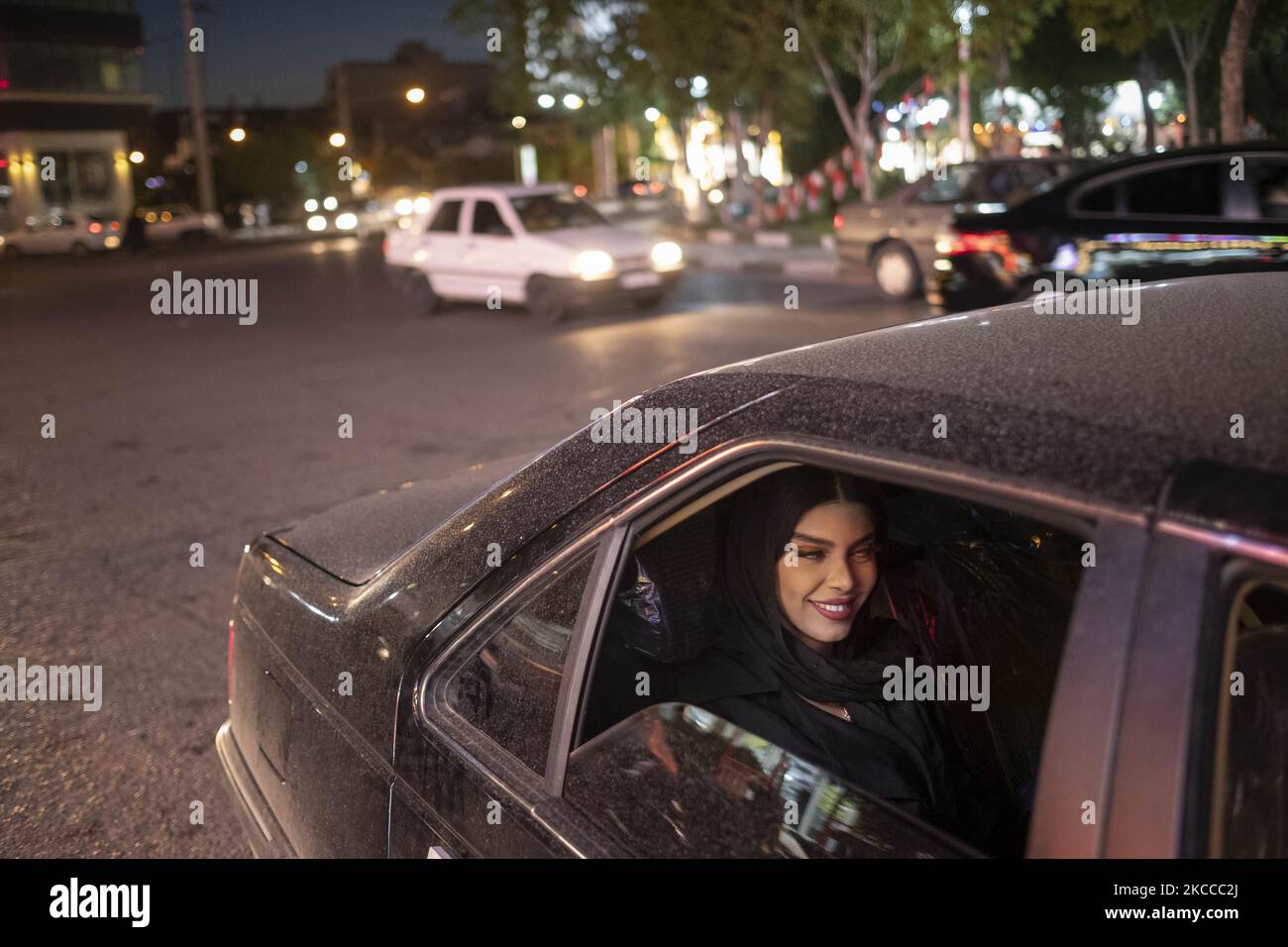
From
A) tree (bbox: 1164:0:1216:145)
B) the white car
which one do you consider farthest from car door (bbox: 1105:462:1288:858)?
tree (bbox: 1164:0:1216:145)

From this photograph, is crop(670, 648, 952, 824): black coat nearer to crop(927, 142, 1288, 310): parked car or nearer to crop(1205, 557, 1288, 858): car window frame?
crop(1205, 557, 1288, 858): car window frame

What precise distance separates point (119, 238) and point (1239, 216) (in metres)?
36.2

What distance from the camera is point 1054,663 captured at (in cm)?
232

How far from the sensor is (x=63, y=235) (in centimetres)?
3781

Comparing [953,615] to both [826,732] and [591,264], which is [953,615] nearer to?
[826,732]

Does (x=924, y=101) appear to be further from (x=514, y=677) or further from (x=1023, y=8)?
(x=514, y=677)

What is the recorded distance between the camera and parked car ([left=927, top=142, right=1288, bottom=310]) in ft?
27.6

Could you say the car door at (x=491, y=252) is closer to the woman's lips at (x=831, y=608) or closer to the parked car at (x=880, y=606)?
the parked car at (x=880, y=606)

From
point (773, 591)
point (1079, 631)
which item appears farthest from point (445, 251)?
point (1079, 631)

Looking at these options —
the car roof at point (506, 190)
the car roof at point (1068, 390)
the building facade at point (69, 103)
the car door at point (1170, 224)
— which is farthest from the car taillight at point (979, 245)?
the building facade at point (69, 103)

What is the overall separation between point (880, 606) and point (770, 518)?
0.50 meters

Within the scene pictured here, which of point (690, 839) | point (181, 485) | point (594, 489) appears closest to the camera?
point (690, 839)

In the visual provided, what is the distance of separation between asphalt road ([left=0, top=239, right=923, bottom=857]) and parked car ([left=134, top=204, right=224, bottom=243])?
24206 mm
